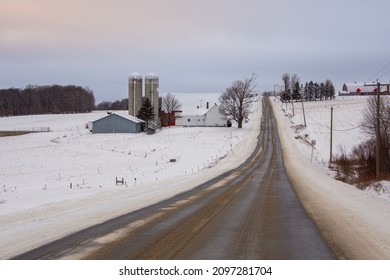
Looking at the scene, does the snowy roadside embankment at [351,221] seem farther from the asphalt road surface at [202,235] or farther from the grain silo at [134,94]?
the grain silo at [134,94]

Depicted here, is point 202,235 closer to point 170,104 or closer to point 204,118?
point 204,118

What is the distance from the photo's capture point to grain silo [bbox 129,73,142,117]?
100062 mm

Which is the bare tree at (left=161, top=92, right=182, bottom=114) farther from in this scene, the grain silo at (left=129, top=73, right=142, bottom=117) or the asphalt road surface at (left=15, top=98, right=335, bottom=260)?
the asphalt road surface at (left=15, top=98, right=335, bottom=260)

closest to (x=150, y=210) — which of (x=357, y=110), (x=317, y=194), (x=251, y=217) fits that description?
(x=251, y=217)

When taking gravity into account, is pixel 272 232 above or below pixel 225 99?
below

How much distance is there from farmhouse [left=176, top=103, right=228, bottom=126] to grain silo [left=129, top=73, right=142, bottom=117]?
10255mm

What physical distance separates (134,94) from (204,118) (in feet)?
58.6

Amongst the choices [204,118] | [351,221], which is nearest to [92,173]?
[351,221]

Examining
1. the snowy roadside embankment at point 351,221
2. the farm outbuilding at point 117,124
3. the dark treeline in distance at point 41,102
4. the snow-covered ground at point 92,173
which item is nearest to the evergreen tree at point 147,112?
the farm outbuilding at point 117,124

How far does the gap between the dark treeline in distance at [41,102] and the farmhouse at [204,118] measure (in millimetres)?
96040

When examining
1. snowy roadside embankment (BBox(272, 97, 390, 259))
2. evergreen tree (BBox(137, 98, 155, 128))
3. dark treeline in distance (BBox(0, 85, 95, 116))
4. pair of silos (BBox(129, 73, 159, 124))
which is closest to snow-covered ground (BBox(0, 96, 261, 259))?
evergreen tree (BBox(137, 98, 155, 128))
